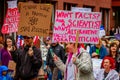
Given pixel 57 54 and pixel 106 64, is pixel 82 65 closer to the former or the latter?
pixel 106 64

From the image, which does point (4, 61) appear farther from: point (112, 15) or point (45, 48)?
point (112, 15)

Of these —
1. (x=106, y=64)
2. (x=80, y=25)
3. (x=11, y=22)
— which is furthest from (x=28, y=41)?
(x=11, y=22)

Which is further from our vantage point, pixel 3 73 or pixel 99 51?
pixel 99 51

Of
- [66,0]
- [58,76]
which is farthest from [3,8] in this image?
[58,76]

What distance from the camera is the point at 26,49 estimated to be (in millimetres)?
11508

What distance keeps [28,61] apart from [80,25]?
4.79 feet

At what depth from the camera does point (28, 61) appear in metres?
11.5

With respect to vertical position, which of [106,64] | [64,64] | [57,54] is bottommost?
[57,54]

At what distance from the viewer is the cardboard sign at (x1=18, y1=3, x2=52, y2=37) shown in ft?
40.2

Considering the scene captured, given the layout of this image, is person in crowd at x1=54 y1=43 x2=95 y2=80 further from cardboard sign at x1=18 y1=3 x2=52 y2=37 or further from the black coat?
cardboard sign at x1=18 y1=3 x2=52 y2=37

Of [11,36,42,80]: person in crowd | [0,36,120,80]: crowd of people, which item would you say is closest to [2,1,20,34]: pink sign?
[0,36,120,80]: crowd of people

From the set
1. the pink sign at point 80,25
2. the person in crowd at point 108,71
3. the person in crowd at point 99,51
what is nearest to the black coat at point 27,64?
the pink sign at point 80,25

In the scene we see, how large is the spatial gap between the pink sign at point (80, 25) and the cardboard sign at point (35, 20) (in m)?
0.31

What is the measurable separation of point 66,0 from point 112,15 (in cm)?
901
